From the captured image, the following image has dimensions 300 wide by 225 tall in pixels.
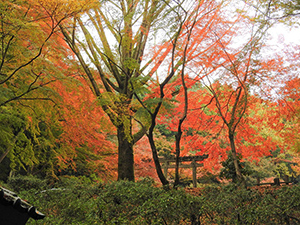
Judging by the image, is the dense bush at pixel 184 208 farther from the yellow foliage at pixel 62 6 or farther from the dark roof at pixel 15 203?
the yellow foliage at pixel 62 6

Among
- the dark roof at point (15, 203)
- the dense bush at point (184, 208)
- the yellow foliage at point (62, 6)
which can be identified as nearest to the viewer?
the dark roof at point (15, 203)

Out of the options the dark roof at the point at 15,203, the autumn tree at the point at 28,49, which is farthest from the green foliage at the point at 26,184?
the dark roof at the point at 15,203

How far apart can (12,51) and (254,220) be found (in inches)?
247

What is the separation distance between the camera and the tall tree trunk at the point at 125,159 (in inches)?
387

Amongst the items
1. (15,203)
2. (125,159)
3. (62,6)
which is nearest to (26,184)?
(125,159)

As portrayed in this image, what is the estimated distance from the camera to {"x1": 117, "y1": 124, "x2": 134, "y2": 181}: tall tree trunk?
983cm

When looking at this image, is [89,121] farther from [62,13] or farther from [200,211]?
[200,211]

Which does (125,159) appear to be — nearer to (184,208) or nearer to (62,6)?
(184,208)

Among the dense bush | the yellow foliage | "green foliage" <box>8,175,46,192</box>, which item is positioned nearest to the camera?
the dense bush

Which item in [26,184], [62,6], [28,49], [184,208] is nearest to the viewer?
[184,208]

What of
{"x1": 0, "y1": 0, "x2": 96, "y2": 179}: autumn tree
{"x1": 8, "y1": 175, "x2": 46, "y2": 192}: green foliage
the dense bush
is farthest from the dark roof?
{"x1": 8, "y1": 175, "x2": 46, "y2": 192}: green foliage

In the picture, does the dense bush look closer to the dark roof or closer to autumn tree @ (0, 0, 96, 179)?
autumn tree @ (0, 0, 96, 179)

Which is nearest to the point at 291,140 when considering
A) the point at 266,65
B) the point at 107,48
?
the point at 266,65

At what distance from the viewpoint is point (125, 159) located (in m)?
9.95
